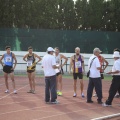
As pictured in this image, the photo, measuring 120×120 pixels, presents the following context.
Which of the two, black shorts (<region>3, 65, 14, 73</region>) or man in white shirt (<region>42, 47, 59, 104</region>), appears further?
black shorts (<region>3, 65, 14, 73</region>)

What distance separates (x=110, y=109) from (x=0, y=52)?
18035 millimetres

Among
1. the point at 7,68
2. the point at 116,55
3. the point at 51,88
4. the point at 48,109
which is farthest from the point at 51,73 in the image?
the point at 7,68

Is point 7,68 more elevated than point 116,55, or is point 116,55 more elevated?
point 116,55

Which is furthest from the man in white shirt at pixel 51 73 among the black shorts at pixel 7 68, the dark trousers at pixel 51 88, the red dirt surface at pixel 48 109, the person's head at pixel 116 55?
Result: the black shorts at pixel 7 68

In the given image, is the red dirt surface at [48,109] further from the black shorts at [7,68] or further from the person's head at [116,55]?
the person's head at [116,55]

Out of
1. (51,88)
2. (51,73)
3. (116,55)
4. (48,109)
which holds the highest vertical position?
(116,55)

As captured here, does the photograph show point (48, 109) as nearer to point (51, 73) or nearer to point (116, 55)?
point (51, 73)

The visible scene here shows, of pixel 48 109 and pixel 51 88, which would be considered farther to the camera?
pixel 51 88

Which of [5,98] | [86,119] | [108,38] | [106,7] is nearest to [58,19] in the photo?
[106,7]

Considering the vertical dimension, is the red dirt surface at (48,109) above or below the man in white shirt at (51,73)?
below

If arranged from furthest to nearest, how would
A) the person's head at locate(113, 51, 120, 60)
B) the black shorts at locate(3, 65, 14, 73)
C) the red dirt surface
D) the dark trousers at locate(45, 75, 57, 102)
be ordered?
the black shorts at locate(3, 65, 14, 73) → the dark trousers at locate(45, 75, 57, 102) → the person's head at locate(113, 51, 120, 60) → the red dirt surface

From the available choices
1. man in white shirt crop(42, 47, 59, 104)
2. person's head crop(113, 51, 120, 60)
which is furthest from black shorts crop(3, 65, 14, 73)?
person's head crop(113, 51, 120, 60)

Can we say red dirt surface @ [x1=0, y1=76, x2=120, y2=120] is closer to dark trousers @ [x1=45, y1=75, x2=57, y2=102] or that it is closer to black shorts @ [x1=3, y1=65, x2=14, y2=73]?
dark trousers @ [x1=45, y1=75, x2=57, y2=102]

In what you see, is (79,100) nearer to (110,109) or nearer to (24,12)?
(110,109)
